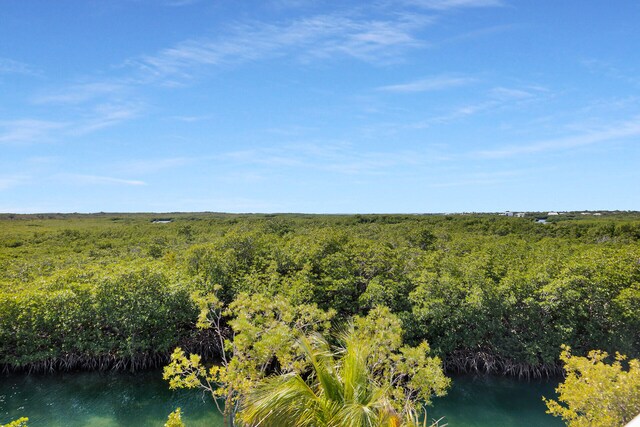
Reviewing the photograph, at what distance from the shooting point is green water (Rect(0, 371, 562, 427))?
17.8m

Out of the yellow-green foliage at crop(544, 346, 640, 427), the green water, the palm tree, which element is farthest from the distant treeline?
the palm tree

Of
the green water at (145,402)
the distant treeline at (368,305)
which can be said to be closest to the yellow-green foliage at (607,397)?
the green water at (145,402)

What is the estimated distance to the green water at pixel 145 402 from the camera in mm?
17766

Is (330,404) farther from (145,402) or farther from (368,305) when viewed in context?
(145,402)

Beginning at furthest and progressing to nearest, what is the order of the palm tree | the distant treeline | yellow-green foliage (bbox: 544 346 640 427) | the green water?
the distant treeline
the green water
yellow-green foliage (bbox: 544 346 640 427)
the palm tree

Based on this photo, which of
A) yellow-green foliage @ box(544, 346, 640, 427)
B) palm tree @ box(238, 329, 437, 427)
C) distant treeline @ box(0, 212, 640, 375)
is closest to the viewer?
palm tree @ box(238, 329, 437, 427)

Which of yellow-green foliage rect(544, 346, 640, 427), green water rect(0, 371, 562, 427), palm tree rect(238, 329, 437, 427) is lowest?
green water rect(0, 371, 562, 427)

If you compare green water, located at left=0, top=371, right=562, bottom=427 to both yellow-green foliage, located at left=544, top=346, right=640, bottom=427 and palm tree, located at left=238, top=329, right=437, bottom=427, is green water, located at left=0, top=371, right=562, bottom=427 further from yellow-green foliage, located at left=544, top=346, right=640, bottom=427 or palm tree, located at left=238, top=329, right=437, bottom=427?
palm tree, located at left=238, top=329, right=437, bottom=427

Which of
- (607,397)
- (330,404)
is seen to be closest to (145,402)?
(330,404)

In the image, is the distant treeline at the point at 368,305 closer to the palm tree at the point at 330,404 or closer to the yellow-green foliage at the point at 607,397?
the yellow-green foliage at the point at 607,397

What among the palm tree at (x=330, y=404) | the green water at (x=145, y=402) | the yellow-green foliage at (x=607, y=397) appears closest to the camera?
the palm tree at (x=330, y=404)

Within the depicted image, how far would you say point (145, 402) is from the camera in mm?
19188

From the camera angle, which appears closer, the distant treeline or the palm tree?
the palm tree

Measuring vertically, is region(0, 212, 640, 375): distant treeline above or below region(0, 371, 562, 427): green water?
above
